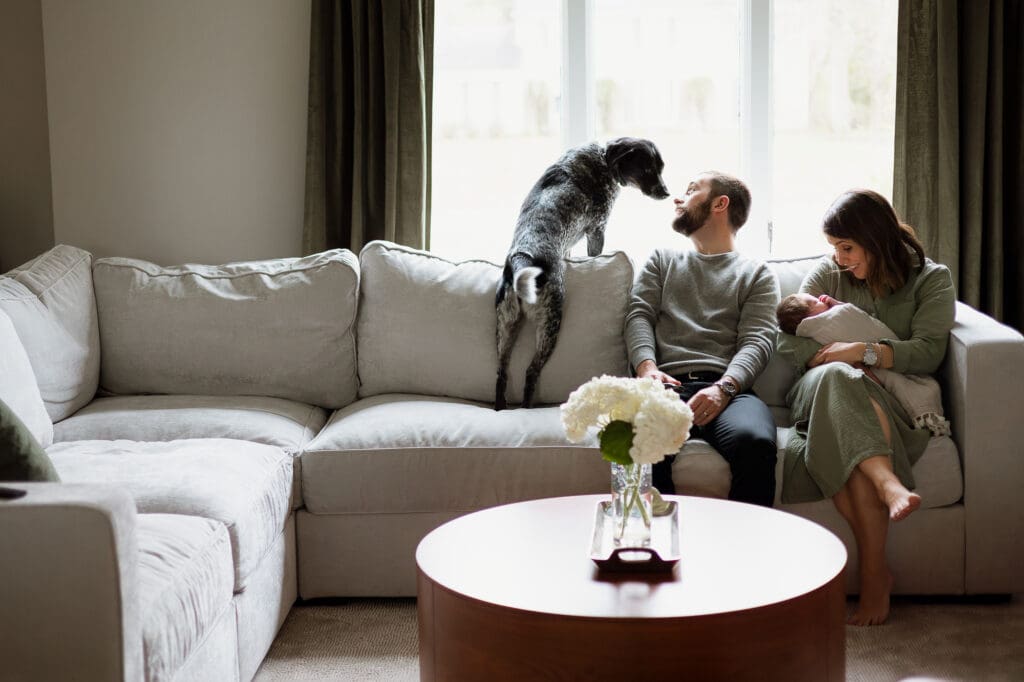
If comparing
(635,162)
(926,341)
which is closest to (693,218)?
(635,162)

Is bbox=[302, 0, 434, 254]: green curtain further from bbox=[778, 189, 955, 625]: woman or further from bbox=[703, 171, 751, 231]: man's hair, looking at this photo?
bbox=[778, 189, 955, 625]: woman

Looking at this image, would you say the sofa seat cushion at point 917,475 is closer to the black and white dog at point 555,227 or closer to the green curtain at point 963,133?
the black and white dog at point 555,227

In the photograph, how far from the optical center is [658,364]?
319 centimetres

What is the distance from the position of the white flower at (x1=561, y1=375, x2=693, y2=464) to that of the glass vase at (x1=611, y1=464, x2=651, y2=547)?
89mm

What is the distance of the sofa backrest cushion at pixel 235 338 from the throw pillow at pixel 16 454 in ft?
4.58

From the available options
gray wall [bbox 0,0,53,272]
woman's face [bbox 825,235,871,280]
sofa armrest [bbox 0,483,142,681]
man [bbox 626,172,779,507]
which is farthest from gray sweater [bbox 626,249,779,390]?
gray wall [bbox 0,0,53,272]

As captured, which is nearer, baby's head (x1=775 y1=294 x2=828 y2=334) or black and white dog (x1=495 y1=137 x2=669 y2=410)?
baby's head (x1=775 y1=294 x2=828 y2=334)

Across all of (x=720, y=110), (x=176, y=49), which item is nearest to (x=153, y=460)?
(x=176, y=49)

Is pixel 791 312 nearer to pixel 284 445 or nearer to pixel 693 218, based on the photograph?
pixel 693 218

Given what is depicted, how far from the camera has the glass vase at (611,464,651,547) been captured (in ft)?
6.50

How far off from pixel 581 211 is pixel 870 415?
111 cm

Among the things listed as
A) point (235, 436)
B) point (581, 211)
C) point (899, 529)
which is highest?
point (581, 211)

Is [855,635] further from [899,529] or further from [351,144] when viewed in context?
[351,144]

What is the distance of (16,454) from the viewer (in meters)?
1.87
